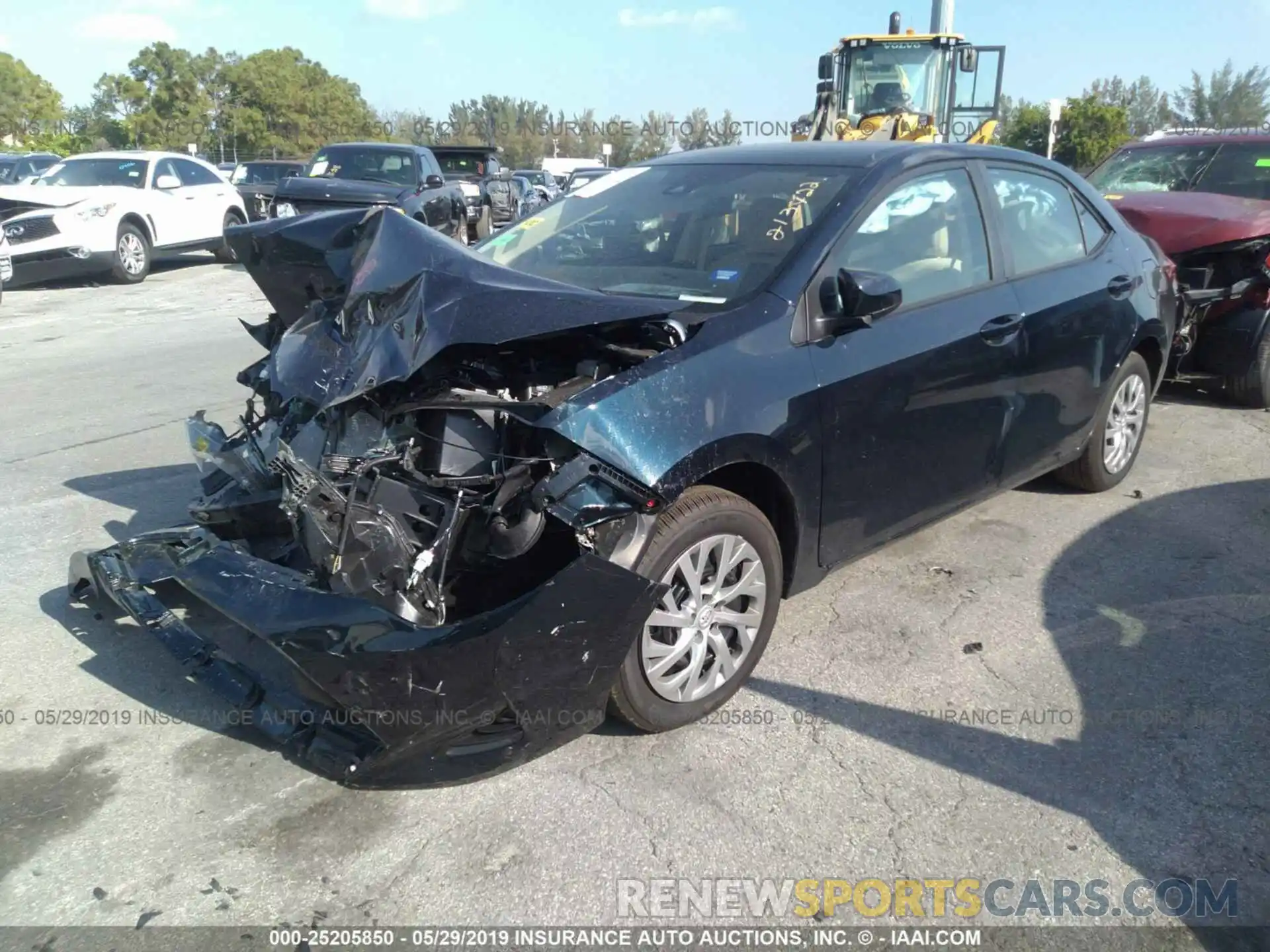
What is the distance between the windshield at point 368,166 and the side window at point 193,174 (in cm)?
204

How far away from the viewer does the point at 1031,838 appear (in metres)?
2.82

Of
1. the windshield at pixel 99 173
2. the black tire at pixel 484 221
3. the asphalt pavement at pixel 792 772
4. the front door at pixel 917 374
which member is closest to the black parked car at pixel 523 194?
the black tire at pixel 484 221

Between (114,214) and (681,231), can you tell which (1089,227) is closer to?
(681,231)

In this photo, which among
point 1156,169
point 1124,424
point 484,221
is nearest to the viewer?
point 1124,424

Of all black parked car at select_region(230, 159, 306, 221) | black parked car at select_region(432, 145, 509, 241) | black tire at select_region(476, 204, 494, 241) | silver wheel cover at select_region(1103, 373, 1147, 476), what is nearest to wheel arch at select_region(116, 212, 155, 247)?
black parked car at select_region(432, 145, 509, 241)

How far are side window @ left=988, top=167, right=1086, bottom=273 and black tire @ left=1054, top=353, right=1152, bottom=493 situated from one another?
2.46ft

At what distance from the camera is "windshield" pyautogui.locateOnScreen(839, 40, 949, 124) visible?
47.4 ft

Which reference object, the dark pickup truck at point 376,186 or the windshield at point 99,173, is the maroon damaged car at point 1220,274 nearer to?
the dark pickup truck at point 376,186

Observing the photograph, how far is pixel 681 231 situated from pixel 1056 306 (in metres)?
1.76

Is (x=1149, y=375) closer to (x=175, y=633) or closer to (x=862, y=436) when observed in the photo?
(x=862, y=436)

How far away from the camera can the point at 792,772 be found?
3113mm

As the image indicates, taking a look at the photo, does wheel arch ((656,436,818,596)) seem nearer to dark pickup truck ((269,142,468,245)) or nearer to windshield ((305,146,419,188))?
dark pickup truck ((269,142,468,245))

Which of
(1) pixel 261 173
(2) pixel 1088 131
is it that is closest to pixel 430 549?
(1) pixel 261 173

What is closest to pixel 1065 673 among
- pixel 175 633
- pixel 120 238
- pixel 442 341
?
pixel 442 341
